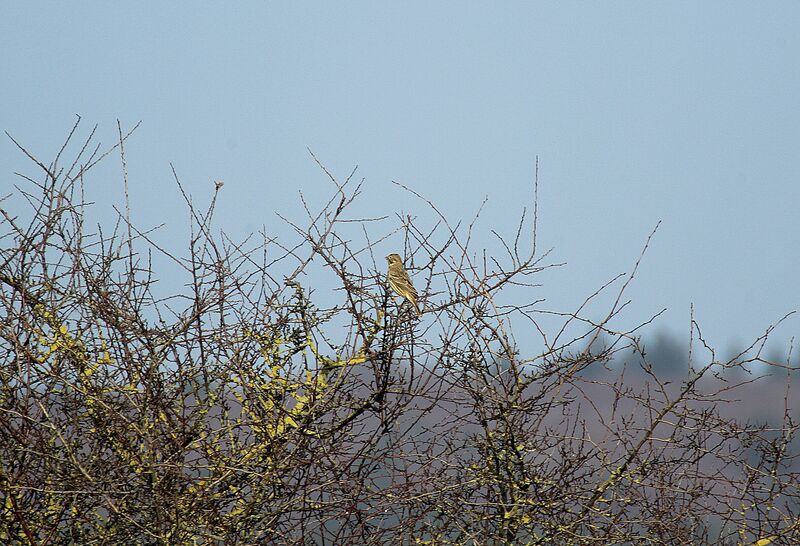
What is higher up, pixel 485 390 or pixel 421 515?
pixel 485 390

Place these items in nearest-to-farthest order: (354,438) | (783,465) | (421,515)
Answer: (421,515), (354,438), (783,465)

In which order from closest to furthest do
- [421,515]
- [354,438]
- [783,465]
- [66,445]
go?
[66,445] < [421,515] < [354,438] < [783,465]

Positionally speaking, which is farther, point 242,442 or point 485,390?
point 242,442

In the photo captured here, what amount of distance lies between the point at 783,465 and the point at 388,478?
2985mm

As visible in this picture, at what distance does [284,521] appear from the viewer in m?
6.74

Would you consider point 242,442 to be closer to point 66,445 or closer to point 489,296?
point 66,445

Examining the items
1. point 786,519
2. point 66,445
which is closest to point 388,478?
point 66,445

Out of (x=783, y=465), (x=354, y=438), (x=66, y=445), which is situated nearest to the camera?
(x=66, y=445)

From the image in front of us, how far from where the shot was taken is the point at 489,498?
697cm

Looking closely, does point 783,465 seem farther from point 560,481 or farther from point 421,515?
point 421,515

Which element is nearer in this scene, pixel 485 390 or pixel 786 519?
pixel 485 390

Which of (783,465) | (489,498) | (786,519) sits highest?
(783,465)

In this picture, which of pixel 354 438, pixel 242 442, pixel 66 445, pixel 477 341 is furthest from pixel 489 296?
pixel 66 445

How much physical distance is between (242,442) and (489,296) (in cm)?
186
